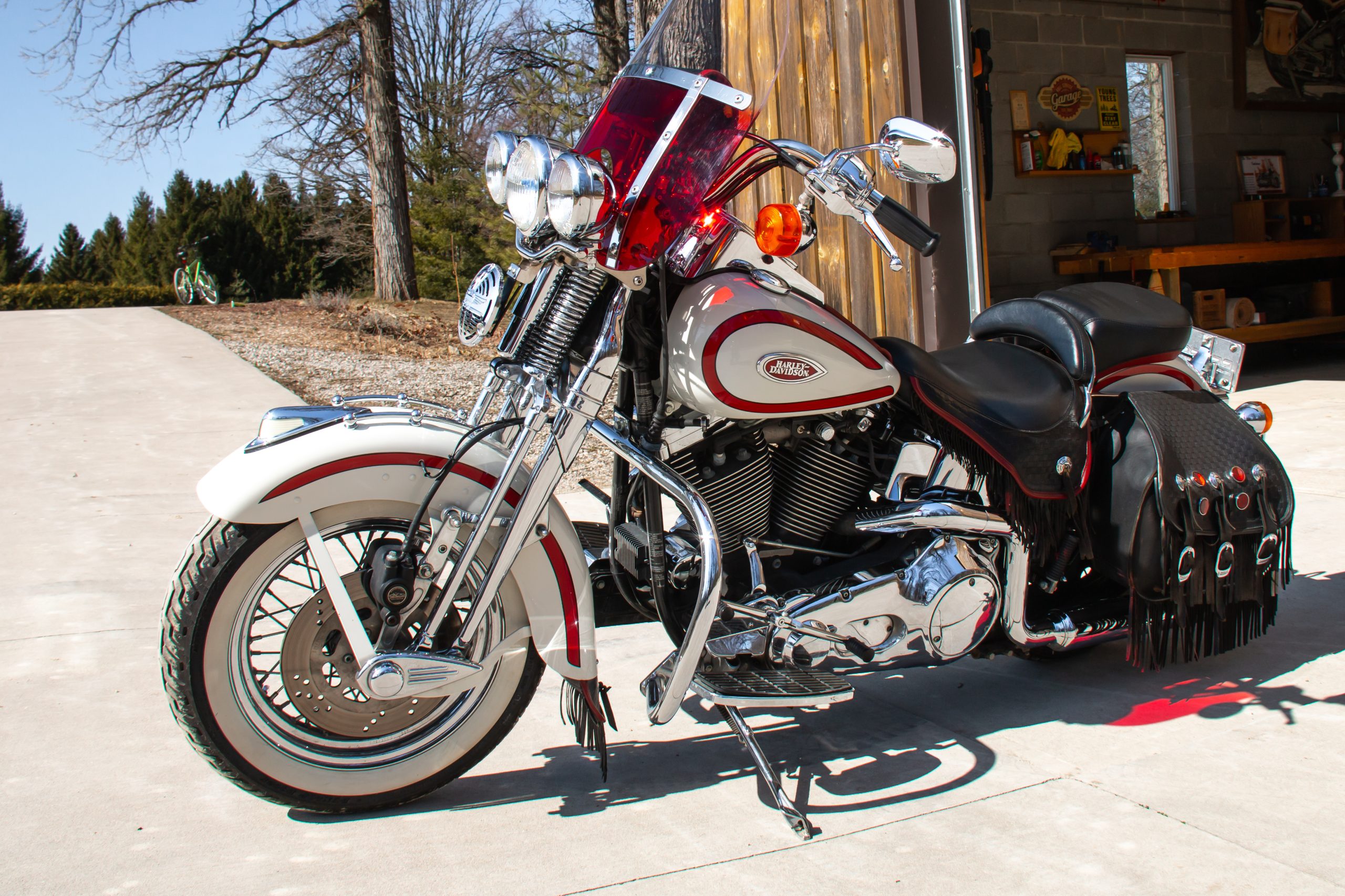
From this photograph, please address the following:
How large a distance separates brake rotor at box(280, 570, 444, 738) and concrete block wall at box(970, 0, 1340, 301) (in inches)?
321

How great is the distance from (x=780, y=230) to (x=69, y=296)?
20926 mm

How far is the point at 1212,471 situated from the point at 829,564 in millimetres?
1033

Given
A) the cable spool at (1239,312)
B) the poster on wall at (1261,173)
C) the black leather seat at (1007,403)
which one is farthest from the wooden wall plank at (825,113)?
the poster on wall at (1261,173)

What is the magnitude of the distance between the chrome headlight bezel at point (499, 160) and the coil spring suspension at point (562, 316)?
0.68ft

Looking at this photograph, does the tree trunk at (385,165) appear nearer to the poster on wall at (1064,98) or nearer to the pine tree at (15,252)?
the poster on wall at (1064,98)

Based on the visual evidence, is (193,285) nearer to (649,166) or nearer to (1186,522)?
(649,166)

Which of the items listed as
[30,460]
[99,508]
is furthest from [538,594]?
[30,460]

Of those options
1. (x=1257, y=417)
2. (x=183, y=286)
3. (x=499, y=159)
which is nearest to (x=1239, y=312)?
(x=1257, y=417)

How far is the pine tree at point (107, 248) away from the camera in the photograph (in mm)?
29703

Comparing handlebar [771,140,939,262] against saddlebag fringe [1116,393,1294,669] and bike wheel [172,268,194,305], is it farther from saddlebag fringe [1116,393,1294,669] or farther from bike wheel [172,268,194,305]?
bike wheel [172,268,194,305]

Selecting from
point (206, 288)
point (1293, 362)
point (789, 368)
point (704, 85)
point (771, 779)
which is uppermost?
point (206, 288)

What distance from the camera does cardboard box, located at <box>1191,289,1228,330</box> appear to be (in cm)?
867

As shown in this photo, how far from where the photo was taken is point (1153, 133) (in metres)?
10.3

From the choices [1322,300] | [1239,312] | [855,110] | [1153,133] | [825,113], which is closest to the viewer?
[855,110]
